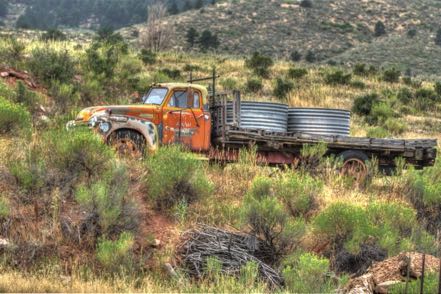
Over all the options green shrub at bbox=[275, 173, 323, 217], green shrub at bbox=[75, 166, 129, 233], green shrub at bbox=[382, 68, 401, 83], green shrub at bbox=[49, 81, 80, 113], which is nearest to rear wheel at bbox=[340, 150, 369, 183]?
green shrub at bbox=[275, 173, 323, 217]

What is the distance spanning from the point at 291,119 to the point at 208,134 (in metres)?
3.05

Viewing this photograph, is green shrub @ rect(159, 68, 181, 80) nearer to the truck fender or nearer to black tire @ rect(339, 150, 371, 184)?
black tire @ rect(339, 150, 371, 184)

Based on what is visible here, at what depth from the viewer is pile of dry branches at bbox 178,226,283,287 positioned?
796cm

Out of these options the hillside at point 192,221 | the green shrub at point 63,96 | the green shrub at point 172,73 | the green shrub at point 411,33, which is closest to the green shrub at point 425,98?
the green shrub at point 172,73

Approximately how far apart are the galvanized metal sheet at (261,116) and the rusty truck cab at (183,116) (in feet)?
5.01

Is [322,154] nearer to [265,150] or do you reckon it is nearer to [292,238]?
[265,150]

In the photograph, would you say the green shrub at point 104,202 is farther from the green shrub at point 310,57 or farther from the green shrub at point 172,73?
the green shrub at point 310,57

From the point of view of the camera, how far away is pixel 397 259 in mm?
7629

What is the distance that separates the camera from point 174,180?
33.0 feet

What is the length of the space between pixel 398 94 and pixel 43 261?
28.0 metres

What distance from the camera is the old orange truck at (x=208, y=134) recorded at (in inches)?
493

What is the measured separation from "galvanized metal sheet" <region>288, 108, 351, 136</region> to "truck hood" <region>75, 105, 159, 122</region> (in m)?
4.14

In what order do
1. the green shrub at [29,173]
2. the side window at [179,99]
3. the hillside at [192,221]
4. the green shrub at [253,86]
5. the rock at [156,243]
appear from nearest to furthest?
the hillside at [192,221] → the rock at [156,243] → the green shrub at [29,173] → the side window at [179,99] → the green shrub at [253,86]

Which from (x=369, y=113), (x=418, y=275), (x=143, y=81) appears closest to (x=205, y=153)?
(x=418, y=275)
